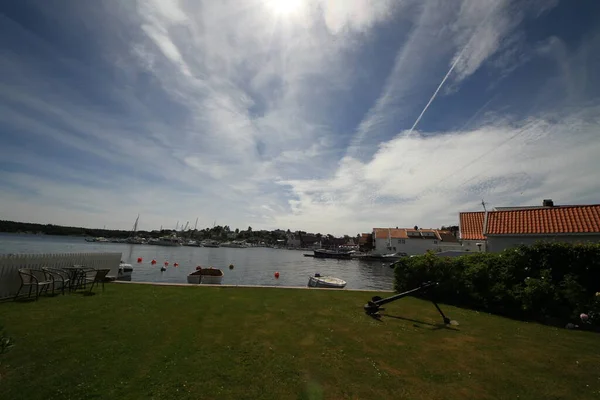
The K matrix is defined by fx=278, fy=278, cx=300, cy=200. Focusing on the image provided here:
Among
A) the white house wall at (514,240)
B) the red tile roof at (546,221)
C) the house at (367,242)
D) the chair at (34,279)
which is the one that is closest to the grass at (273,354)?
the chair at (34,279)

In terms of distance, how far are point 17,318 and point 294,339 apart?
8379mm

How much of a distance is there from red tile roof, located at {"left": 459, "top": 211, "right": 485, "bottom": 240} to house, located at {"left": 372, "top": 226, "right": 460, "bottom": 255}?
5391 cm

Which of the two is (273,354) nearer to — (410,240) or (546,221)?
(546,221)

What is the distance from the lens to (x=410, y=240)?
86.7 m

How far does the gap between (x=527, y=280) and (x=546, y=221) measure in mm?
12654

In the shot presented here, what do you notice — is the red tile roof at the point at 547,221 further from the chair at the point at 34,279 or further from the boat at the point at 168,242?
the boat at the point at 168,242

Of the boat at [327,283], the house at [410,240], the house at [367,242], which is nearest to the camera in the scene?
the boat at [327,283]

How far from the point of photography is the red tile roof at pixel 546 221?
62.2 ft

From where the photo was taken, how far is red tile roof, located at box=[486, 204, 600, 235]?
62.2 ft

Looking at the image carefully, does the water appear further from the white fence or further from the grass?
the grass

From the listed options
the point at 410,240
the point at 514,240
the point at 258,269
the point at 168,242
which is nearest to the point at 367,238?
the point at 410,240

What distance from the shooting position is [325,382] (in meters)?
5.57

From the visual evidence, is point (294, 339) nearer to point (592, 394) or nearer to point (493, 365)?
point (493, 365)

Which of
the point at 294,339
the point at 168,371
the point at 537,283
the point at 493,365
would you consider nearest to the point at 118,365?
the point at 168,371
